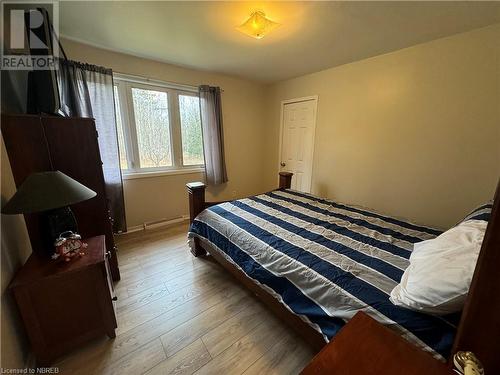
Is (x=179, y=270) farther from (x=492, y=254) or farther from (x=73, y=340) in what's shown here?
(x=492, y=254)

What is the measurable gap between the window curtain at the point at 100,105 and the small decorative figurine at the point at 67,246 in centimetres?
126

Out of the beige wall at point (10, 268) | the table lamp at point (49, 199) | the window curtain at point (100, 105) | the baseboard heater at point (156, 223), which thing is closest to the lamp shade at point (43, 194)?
the table lamp at point (49, 199)

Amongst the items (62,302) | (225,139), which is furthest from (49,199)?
(225,139)

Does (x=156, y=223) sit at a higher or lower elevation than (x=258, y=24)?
lower

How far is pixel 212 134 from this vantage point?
10.8 ft

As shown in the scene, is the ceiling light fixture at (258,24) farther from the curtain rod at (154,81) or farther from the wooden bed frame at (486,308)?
the wooden bed frame at (486,308)

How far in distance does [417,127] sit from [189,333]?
298cm

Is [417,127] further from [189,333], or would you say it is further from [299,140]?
[189,333]

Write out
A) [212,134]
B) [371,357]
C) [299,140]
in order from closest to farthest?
[371,357]
[212,134]
[299,140]

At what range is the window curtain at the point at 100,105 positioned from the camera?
6.98ft

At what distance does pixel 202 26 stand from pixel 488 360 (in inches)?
101

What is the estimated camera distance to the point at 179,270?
6.77 feet

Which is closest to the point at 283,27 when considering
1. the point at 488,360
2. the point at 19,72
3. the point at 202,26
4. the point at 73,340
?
the point at 202,26

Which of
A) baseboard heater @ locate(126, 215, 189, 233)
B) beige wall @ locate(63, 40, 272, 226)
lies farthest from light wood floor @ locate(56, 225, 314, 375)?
beige wall @ locate(63, 40, 272, 226)
